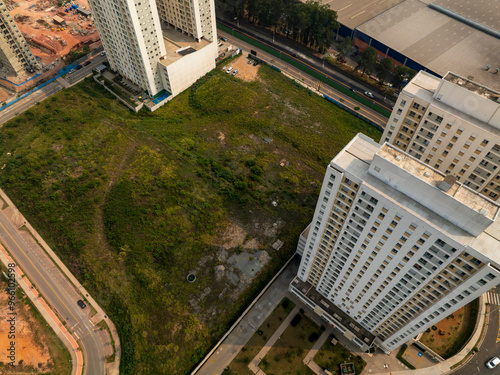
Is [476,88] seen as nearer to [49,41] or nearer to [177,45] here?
[177,45]

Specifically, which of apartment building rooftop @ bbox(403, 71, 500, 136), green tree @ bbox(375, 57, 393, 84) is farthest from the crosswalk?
green tree @ bbox(375, 57, 393, 84)

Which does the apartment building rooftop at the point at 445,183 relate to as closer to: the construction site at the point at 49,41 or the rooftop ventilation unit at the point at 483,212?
the rooftop ventilation unit at the point at 483,212

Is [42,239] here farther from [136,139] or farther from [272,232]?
[272,232]

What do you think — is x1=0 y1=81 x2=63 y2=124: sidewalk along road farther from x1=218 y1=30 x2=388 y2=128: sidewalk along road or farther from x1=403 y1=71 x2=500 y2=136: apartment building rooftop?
x1=403 y1=71 x2=500 y2=136: apartment building rooftop

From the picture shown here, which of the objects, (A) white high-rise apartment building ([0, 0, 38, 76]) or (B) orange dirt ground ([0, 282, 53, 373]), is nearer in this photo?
(B) orange dirt ground ([0, 282, 53, 373])

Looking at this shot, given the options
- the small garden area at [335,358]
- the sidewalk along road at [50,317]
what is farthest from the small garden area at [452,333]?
the sidewalk along road at [50,317]

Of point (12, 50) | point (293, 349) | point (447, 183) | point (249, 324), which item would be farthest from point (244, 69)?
point (447, 183)
